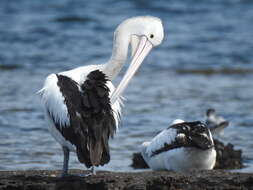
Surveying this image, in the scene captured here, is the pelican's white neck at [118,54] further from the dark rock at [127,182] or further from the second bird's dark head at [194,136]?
the second bird's dark head at [194,136]

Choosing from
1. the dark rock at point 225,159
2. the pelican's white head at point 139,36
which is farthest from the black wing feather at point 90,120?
the dark rock at point 225,159

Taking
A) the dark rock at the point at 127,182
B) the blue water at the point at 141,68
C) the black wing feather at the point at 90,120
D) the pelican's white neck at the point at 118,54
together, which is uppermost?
the blue water at the point at 141,68

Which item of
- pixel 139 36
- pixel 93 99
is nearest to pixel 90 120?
pixel 93 99

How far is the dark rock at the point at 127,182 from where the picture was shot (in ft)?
22.2

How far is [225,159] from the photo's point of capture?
9.59m

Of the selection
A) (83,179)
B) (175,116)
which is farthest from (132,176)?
(175,116)

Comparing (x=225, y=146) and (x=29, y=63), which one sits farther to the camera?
(x=29, y=63)

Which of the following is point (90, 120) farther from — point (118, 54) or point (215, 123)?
point (215, 123)

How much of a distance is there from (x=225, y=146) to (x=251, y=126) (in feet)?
5.81

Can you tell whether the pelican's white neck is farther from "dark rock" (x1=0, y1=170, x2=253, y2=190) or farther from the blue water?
the blue water

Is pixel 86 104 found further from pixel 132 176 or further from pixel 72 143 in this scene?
pixel 132 176

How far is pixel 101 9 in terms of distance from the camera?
913 inches

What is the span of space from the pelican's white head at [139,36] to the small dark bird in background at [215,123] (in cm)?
291

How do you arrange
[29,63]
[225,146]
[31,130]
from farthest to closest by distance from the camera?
[29,63] → [31,130] → [225,146]
